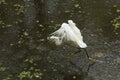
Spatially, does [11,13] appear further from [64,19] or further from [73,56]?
[73,56]

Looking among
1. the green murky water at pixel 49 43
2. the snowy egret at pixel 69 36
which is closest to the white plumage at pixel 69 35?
the snowy egret at pixel 69 36

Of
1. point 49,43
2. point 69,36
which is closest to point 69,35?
point 69,36

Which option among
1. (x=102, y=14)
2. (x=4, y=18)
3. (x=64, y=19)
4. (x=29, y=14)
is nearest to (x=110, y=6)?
(x=102, y=14)

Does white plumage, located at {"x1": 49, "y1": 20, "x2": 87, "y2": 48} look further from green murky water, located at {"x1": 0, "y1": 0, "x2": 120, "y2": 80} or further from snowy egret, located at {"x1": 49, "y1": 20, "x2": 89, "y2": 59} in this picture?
green murky water, located at {"x1": 0, "y1": 0, "x2": 120, "y2": 80}

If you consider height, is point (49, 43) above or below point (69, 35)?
below

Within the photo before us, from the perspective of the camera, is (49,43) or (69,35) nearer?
(69,35)

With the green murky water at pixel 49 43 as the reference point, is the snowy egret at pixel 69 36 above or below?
above

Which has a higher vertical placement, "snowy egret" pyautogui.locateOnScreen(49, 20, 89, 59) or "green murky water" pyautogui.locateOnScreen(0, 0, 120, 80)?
"snowy egret" pyautogui.locateOnScreen(49, 20, 89, 59)

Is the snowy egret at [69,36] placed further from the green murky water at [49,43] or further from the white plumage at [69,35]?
the green murky water at [49,43]

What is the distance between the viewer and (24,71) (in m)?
9.31

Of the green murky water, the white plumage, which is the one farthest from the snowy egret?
the green murky water

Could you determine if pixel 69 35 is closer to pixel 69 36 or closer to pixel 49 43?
pixel 69 36

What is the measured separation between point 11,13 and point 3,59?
2978mm

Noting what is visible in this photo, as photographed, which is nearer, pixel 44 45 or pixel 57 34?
pixel 57 34
